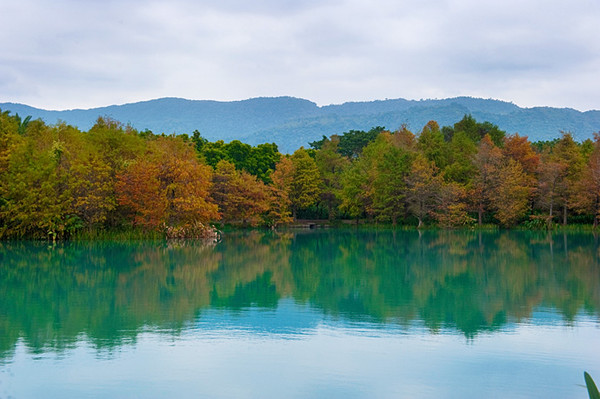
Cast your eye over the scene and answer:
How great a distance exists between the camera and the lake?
25.8ft

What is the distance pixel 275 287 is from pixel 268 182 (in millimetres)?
40012

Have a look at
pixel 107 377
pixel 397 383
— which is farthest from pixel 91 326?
pixel 397 383

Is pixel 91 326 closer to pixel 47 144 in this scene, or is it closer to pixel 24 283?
pixel 24 283

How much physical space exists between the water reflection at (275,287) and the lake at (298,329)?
0.07 metres

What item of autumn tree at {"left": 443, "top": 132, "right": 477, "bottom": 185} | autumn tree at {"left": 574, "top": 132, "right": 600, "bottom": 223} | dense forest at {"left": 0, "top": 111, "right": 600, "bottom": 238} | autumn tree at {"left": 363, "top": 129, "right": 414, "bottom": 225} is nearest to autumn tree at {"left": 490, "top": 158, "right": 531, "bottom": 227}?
dense forest at {"left": 0, "top": 111, "right": 600, "bottom": 238}

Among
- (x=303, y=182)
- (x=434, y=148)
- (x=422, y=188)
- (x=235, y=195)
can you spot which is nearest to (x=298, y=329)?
(x=235, y=195)

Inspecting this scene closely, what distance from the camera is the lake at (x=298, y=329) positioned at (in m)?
7.88

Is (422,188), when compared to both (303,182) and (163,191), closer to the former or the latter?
(303,182)

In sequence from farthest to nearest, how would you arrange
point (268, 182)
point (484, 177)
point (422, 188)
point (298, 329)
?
point (268, 182) < point (484, 177) < point (422, 188) < point (298, 329)

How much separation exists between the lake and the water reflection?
0.21 ft

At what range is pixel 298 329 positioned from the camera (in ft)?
36.9

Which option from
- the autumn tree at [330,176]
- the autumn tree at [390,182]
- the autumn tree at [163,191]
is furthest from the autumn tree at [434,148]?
the autumn tree at [163,191]

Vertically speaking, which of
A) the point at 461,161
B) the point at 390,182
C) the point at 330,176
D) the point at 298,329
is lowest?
the point at 298,329

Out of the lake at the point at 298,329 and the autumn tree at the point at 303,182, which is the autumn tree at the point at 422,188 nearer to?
the autumn tree at the point at 303,182
